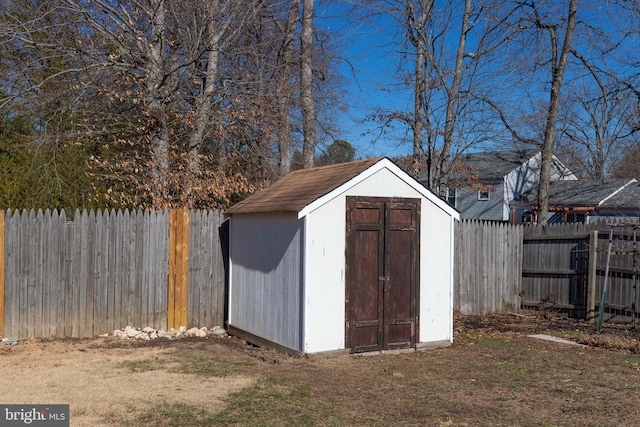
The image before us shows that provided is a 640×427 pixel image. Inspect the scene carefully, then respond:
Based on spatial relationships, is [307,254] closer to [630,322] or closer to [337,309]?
[337,309]

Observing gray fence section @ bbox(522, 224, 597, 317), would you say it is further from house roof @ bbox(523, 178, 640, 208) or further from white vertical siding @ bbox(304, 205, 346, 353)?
house roof @ bbox(523, 178, 640, 208)

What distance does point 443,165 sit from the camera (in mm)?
18297

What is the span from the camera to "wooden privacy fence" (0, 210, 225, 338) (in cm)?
963

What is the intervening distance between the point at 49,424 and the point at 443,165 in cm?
1446

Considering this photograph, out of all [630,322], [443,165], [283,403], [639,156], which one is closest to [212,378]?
[283,403]

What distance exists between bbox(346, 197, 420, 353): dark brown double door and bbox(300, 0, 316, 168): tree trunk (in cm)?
707

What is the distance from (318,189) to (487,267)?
19.6 feet

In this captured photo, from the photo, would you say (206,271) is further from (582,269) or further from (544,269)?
(582,269)

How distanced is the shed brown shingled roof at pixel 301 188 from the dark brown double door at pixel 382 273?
17.4 inches

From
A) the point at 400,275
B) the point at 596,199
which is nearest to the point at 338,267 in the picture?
the point at 400,275

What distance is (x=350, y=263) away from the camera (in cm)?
898

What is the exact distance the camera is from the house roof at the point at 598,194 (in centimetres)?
3156

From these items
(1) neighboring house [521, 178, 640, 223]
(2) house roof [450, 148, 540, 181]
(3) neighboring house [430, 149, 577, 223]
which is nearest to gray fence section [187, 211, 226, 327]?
(1) neighboring house [521, 178, 640, 223]

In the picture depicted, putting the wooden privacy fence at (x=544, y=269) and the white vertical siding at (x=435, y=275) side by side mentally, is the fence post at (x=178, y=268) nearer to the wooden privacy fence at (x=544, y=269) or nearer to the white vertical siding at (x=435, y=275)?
the white vertical siding at (x=435, y=275)
